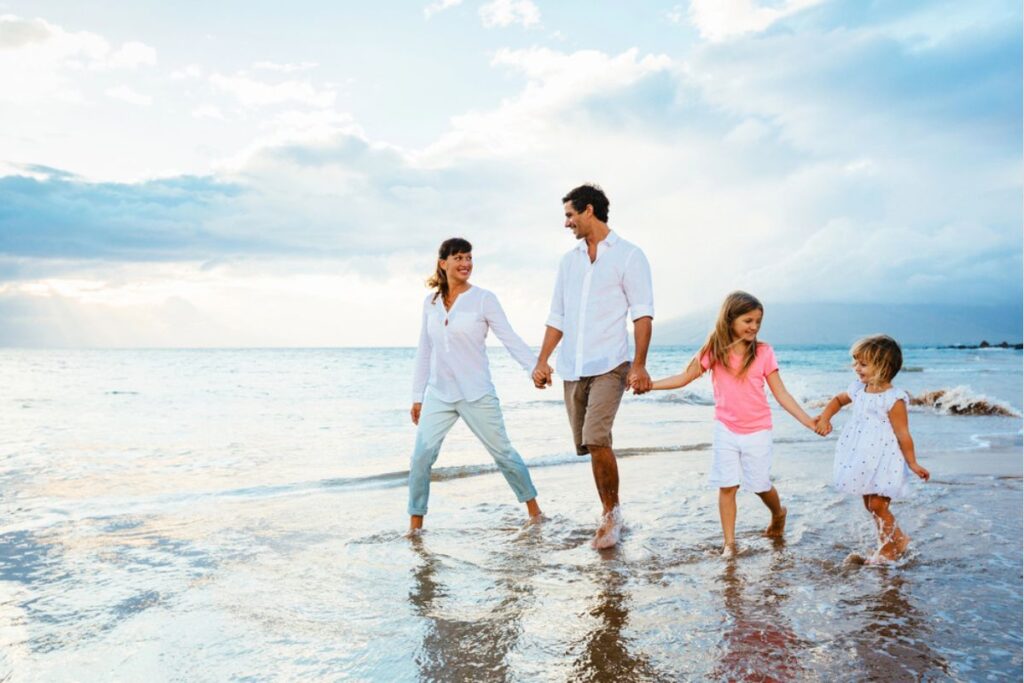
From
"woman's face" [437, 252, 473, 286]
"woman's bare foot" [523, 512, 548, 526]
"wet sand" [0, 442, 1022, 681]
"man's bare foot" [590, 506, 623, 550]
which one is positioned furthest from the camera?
"woman's bare foot" [523, 512, 548, 526]

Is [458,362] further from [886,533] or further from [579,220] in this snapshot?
[886,533]

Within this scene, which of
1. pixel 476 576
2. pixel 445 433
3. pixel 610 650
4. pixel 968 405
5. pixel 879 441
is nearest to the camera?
pixel 610 650

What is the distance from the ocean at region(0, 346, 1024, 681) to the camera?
344 cm

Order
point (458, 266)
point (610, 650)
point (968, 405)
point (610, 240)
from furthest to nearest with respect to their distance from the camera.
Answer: point (968, 405), point (458, 266), point (610, 240), point (610, 650)


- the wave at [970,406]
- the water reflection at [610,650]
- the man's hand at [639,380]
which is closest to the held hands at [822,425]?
the man's hand at [639,380]

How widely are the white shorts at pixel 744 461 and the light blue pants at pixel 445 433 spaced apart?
5.43 ft

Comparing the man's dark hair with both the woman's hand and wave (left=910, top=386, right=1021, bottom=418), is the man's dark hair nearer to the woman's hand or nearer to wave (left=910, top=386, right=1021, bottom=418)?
the woman's hand

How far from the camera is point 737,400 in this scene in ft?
17.4

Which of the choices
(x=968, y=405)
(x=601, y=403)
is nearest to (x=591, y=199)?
(x=601, y=403)

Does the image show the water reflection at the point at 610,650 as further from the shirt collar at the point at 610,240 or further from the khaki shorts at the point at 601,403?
the shirt collar at the point at 610,240

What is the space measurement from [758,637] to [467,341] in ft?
10.5

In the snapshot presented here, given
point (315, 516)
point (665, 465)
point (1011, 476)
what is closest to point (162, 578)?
point (315, 516)

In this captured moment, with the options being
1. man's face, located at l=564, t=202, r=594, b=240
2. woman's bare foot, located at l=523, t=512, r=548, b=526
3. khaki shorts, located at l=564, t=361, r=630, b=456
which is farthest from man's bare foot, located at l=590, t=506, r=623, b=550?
man's face, located at l=564, t=202, r=594, b=240

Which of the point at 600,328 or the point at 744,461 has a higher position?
the point at 600,328
